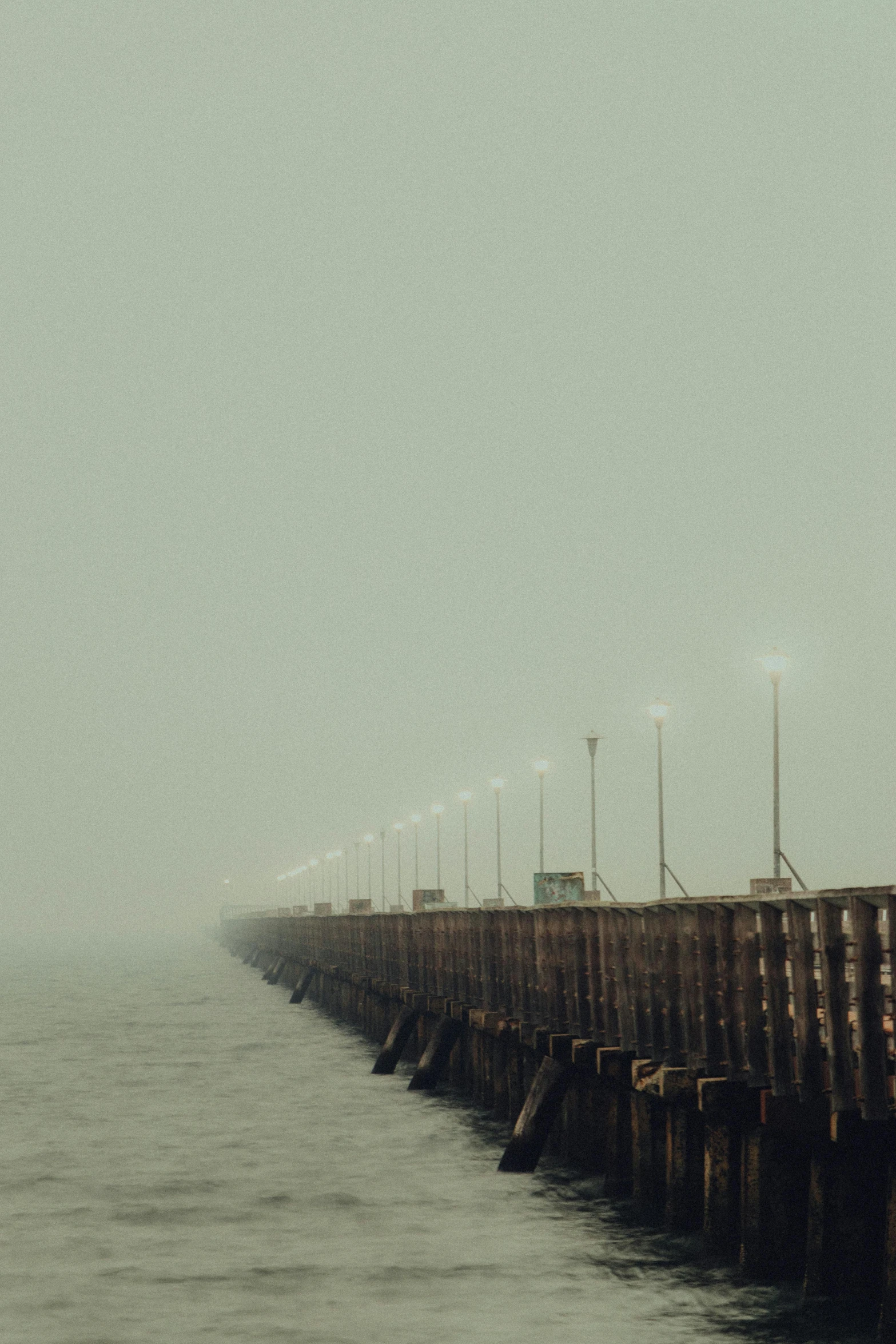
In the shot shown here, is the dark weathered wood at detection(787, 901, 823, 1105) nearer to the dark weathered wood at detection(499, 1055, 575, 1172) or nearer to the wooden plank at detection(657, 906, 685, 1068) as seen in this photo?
the wooden plank at detection(657, 906, 685, 1068)

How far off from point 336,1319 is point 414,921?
1050 inches

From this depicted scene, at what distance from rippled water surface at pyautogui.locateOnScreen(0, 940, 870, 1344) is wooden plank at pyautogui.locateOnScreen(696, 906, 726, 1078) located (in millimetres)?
2162

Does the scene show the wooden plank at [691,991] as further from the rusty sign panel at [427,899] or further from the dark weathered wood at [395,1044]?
the rusty sign panel at [427,899]

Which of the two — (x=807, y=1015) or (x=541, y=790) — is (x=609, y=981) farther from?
(x=541, y=790)

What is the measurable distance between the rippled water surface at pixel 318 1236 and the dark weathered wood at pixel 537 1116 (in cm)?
34

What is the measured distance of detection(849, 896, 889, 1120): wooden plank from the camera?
589 inches

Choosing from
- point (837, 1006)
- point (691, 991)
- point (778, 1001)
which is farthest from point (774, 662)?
point (837, 1006)

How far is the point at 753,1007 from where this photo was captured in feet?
58.0

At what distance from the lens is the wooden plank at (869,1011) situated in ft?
49.1

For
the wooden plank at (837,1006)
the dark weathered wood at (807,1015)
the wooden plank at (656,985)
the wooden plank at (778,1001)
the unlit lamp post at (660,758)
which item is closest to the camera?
the wooden plank at (837,1006)

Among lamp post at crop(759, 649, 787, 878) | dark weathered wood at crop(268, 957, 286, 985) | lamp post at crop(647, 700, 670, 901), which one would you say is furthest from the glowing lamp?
dark weathered wood at crop(268, 957, 286, 985)

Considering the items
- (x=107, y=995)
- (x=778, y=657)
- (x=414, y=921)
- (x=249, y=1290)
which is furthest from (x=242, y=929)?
(x=249, y=1290)

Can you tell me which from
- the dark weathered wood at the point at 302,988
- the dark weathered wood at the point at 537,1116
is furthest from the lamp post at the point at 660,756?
the dark weathered wood at the point at 302,988

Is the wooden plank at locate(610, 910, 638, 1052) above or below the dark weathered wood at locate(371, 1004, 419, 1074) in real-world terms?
above
